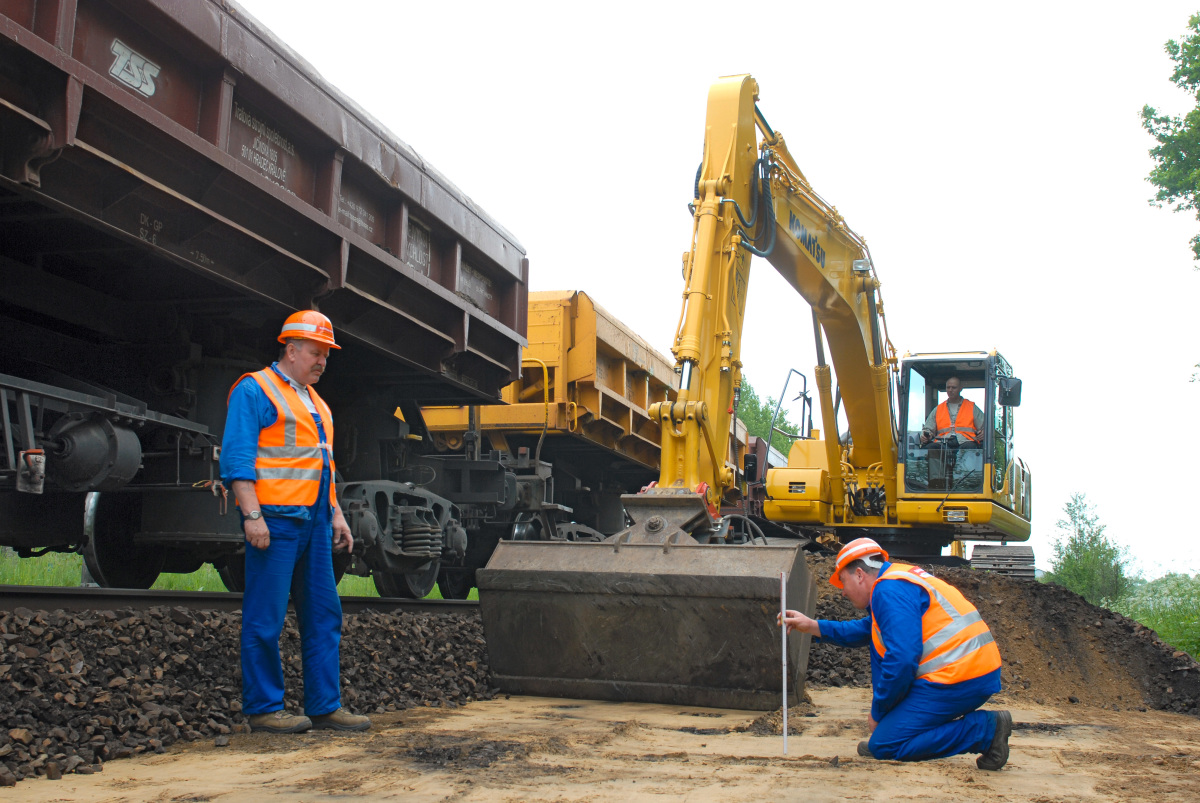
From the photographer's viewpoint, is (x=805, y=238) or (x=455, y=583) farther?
(x=455, y=583)

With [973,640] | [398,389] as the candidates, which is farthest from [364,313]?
[973,640]

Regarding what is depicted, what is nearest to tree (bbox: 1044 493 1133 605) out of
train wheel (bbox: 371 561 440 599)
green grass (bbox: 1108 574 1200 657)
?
green grass (bbox: 1108 574 1200 657)

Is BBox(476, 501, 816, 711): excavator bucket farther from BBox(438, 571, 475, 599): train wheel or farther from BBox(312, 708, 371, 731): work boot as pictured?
BBox(438, 571, 475, 599): train wheel

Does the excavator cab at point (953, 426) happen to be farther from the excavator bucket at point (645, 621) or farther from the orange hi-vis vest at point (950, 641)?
the orange hi-vis vest at point (950, 641)

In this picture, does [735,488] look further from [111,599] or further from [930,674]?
[111,599]

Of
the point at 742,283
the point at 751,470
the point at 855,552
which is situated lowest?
the point at 855,552

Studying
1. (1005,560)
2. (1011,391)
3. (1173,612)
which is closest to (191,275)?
(1011,391)

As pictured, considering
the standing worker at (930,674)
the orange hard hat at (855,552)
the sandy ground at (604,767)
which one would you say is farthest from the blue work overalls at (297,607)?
the standing worker at (930,674)

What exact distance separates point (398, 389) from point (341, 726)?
14.0 ft

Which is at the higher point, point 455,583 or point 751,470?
point 751,470

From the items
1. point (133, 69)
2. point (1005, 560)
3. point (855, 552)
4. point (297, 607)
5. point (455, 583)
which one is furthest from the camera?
point (1005, 560)

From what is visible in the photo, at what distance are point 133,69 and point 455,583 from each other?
605 centimetres

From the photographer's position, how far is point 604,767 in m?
3.53

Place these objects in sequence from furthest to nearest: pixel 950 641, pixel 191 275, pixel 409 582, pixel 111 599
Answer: pixel 409 582, pixel 191 275, pixel 111 599, pixel 950 641
